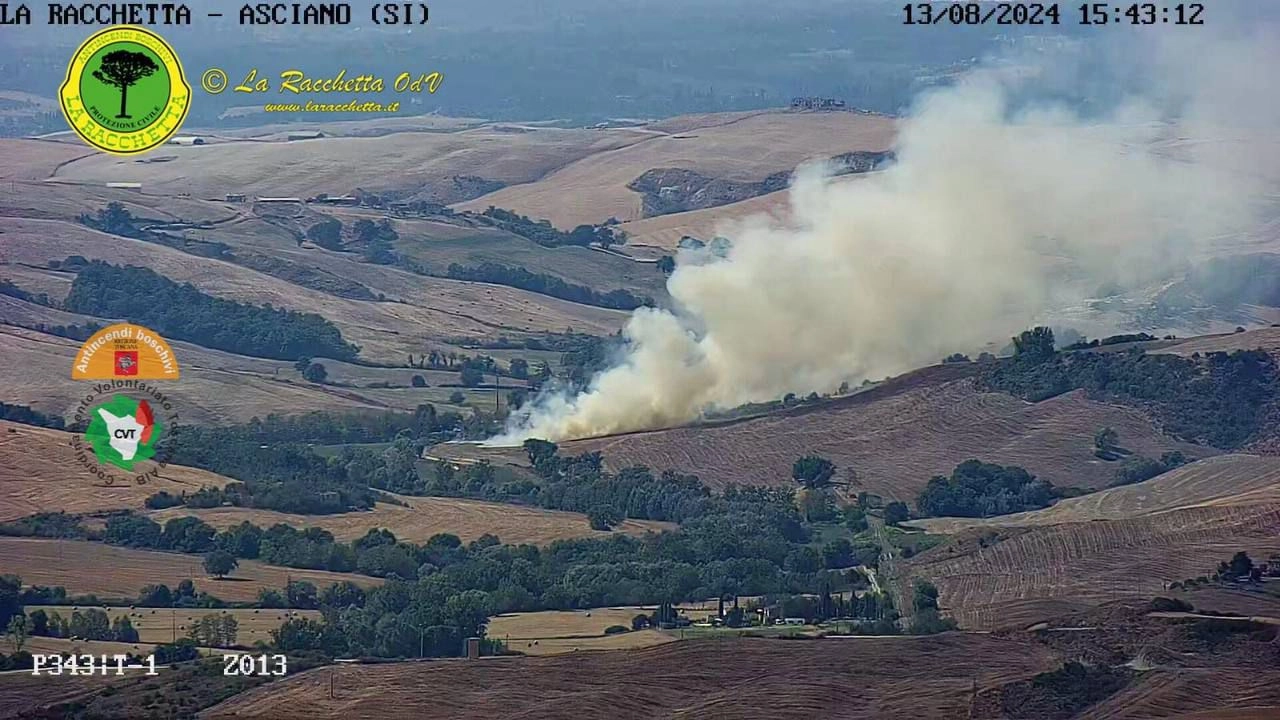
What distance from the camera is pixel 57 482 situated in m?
72.8

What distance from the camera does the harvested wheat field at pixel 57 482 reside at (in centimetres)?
7119

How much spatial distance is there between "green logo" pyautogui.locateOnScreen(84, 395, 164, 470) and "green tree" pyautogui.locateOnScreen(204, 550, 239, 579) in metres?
3.59

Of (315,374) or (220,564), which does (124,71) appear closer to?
(220,564)

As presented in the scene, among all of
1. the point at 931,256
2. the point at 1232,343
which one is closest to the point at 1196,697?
the point at 1232,343

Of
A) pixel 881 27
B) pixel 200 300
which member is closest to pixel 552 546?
pixel 200 300

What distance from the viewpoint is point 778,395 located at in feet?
308

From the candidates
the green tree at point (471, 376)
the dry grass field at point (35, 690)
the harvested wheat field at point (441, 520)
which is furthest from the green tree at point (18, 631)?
the green tree at point (471, 376)

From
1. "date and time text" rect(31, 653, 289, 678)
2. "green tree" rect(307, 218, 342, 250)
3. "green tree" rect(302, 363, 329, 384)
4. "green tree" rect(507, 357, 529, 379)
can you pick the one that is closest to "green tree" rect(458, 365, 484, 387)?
"green tree" rect(507, 357, 529, 379)

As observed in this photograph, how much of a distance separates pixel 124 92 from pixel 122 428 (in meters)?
15.2

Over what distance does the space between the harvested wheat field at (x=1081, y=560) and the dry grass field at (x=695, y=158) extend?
7985 centimetres

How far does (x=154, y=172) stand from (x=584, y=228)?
93.3 feet

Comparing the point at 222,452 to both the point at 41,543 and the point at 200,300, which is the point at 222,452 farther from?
the point at 200,300

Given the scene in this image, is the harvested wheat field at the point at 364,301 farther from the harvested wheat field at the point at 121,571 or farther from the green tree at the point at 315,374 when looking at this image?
the harvested wheat field at the point at 121,571

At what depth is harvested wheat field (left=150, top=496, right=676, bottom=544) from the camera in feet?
242
